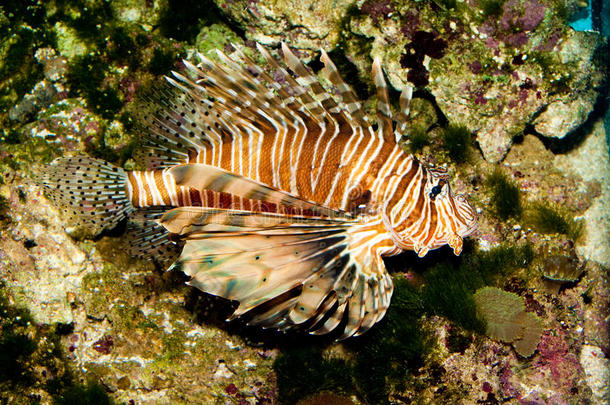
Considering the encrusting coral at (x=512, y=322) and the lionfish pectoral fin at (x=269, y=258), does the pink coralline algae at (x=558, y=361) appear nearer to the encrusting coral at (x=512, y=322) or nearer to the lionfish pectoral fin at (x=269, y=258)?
the encrusting coral at (x=512, y=322)

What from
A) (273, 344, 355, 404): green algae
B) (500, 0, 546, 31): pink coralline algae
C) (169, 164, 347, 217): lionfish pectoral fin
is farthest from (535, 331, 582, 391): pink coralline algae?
(500, 0, 546, 31): pink coralline algae

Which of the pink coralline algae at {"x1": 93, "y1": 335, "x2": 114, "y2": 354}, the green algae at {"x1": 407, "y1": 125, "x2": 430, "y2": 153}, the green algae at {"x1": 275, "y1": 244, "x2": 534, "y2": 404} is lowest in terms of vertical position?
the pink coralline algae at {"x1": 93, "y1": 335, "x2": 114, "y2": 354}

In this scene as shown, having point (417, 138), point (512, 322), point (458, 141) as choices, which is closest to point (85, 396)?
point (512, 322)

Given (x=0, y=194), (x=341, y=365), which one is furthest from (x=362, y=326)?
(x=0, y=194)

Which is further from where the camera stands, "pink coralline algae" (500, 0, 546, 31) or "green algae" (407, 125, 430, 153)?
"green algae" (407, 125, 430, 153)

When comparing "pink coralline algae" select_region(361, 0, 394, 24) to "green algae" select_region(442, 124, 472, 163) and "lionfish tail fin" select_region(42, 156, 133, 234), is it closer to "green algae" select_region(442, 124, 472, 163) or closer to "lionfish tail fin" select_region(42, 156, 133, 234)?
"green algae" select_region(442, 124, 472, 163)

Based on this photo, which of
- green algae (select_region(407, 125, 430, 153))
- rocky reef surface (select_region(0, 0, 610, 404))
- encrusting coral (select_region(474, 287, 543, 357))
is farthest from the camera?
green algae (select_region(407, 125, 430, 153))

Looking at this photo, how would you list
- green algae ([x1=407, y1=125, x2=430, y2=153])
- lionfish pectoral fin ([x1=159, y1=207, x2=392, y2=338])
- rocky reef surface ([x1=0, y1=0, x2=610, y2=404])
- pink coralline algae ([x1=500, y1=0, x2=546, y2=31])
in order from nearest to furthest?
lionfish pectoral fin ([x1=159, y1=207, x2=392, y2=338]) < rocky reef surface ([x1=0, y1=0, x2=610, y2=404]) < pink coralline algae ([x1=500, y1=0, x2=546, y2=31]) < green algae ([x1=407, y1=125, x2=430, y2=153])

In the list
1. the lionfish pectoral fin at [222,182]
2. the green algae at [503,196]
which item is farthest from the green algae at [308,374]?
the green algae at [503,196]

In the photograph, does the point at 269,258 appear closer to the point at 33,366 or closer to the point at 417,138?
the point at 417,138

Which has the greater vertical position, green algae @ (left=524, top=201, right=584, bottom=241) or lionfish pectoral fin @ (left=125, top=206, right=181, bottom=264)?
green algae @ (left=524, top=201, right=584, bottom=241)
